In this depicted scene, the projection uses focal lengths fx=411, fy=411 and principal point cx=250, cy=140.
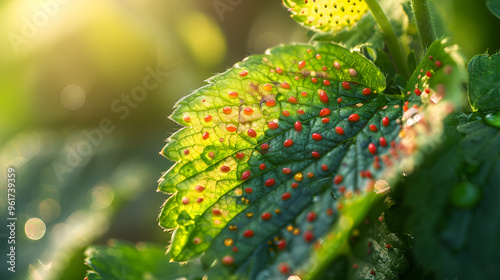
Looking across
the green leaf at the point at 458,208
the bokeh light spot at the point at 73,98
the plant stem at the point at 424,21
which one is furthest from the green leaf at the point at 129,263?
the bokeh light spot at the point at 73,98

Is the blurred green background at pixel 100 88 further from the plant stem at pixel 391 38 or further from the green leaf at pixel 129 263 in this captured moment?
the plant stem at pixel 391 38

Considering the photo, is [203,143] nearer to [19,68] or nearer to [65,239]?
[65,239]

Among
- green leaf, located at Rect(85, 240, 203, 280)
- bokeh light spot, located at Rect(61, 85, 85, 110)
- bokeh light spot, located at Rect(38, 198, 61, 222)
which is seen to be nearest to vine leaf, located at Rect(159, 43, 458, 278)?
green leaf, located at Rect(85, 240, 203, 280)

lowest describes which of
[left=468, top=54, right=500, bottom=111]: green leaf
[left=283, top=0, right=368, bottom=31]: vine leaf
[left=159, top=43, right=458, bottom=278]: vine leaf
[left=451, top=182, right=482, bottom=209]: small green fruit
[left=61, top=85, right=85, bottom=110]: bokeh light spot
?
[left=451, top=182, right=482, bottom=209]: small green fruit

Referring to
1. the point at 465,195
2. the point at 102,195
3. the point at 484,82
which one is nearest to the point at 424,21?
the point at 484,82

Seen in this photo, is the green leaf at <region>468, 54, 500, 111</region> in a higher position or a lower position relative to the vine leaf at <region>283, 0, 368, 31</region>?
lower

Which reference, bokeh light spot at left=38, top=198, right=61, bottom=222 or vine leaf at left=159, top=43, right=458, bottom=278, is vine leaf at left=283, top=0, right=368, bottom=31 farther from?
bokeh light spot at left=38, top=198, right=61, bottom=222
